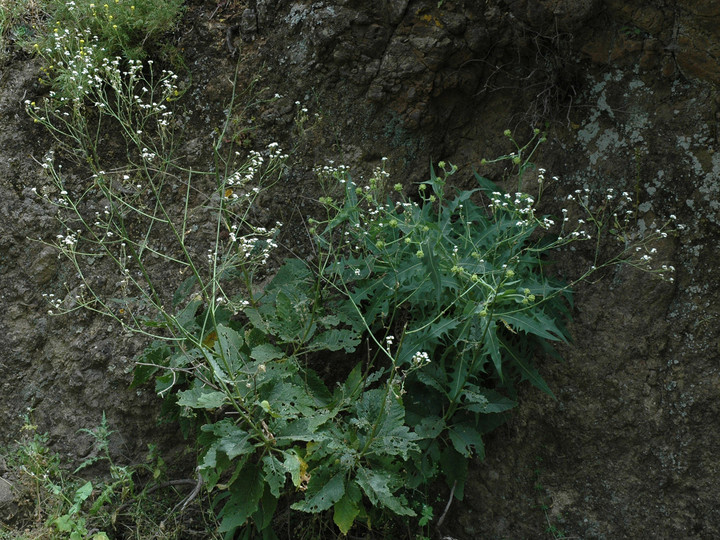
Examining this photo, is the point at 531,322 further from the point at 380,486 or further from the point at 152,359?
the point at 152,359

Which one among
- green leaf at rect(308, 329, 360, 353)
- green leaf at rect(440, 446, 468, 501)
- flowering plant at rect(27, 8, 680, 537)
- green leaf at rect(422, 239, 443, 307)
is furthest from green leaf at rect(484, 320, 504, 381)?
green leaf at rect(308, 329, 360, 353)

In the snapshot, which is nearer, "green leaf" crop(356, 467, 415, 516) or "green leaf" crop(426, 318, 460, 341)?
"green leaf" crop(356, 467, 415, 516)

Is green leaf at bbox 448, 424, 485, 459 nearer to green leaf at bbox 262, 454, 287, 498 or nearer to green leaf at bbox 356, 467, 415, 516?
green leaf at bbox 356, 467, 415, 516

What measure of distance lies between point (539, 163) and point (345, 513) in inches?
88.8

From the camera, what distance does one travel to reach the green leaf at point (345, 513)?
2.87 meters

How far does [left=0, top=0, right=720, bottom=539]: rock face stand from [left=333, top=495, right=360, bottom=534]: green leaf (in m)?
0.93

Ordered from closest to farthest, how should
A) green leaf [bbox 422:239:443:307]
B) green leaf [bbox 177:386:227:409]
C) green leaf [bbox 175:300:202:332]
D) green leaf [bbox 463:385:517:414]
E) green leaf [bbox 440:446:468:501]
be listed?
green leaf [bbox 177:386:227:409], green leaf [bbox 422:239:443:307], green leaf [bbox 463:385:517:414], green leaf [bbox 440:446:468:501], green leaf [bbox 175:300:202:332]

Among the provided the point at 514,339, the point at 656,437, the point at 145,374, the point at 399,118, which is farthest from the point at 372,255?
the point at 656,437

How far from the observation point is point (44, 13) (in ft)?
15.5

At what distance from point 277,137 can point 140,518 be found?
2431 millimetres

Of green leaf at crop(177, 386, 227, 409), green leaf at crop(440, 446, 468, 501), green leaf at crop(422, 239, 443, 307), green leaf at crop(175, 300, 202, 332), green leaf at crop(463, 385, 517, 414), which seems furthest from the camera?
green leaf at crop(175, 300, 202, 332)

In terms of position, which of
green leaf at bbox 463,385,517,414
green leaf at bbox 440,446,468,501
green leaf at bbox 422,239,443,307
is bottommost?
green leaf at bbox 440,446,468,501

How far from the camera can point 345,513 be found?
2885mm

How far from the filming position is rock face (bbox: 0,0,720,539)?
131 inches
